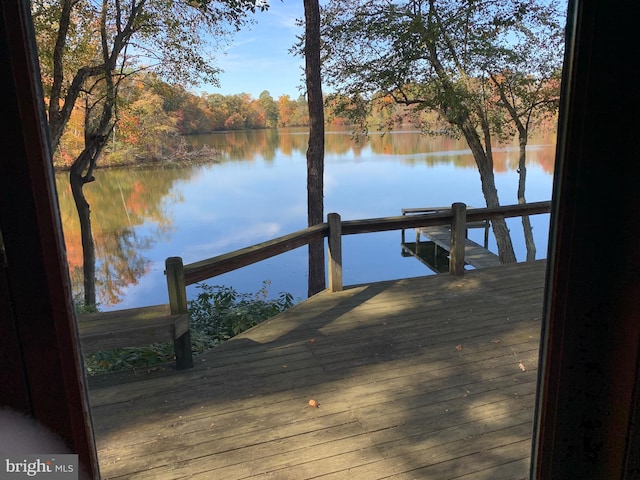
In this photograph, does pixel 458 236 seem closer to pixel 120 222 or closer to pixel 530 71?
pixel 530 71

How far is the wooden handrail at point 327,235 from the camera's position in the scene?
10.3ft

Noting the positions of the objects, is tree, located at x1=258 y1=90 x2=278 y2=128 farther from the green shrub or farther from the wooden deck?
the wooden deck

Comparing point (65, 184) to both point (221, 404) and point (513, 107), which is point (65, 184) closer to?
point (513, 107)

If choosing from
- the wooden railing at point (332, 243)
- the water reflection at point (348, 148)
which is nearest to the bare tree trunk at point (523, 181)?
the wooden railing at point (332, 243)

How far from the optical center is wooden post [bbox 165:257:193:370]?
293 cm

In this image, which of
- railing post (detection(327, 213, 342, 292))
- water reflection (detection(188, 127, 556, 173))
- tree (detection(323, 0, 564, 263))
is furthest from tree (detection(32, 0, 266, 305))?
water reflection (detection(188, 127, 556, 173))

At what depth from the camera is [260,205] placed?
76.2 ft

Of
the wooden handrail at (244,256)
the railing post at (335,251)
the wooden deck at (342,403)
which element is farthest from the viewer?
the railing post at (335,251)

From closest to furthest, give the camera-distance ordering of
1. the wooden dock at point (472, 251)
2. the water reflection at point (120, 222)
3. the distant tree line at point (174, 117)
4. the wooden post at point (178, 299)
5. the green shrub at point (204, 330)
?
1. the wooden post at point (178, 299)
2. the green shrub at point (204, 330)
3. the distant tree line at point (174, 117)
4. the wooden dock at point (472, 251)
5. the water reflection at point (120, 222)

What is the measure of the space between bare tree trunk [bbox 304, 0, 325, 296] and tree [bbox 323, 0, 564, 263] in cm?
328

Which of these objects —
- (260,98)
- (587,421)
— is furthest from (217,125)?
(587,421)

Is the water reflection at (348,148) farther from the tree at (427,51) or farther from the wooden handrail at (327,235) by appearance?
the wooden handrail at (327,235)

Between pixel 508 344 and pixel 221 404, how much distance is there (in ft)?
7.09

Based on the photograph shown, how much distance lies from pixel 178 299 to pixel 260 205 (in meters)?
20.5
